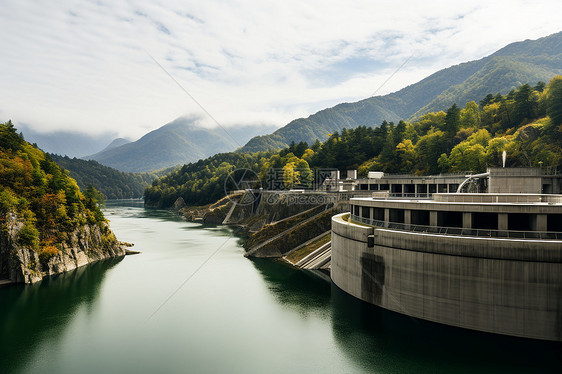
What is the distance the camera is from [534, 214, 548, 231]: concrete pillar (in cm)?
2957

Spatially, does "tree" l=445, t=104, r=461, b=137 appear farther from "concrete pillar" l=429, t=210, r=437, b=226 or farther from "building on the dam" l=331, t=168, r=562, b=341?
"concrete pillar" l=429, t=210, r=437, b=226

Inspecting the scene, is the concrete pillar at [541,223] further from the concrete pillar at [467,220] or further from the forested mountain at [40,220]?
the forested mountain at [40,220]

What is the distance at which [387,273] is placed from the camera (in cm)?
3494

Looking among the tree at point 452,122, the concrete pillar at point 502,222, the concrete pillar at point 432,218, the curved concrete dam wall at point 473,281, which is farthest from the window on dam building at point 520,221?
the tree at point 452,122

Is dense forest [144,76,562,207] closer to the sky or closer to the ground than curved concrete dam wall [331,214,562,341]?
closer to the sky

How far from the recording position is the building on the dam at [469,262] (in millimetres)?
27047

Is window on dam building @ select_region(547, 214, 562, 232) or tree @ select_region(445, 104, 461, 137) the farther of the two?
tree @ select_region(445, 104, 461, 137)

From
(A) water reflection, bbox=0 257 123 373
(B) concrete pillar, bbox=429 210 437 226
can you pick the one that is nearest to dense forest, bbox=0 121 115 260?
(A) water reflection, bbox=0 257 123 373

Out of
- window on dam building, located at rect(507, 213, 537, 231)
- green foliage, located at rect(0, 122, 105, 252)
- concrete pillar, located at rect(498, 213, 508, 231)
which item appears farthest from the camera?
green foliage, located at rect(0, 122, 105, 252)

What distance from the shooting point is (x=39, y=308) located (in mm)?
40000

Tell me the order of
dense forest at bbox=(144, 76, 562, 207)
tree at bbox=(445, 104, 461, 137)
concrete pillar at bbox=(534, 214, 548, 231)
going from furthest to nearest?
1. tree at bbox=(445, 104, 461, 137)
2. dense forest at bbox=(144, 76, 562, 207)
3. concrete pillar at bbox=(534, 214, 548, 231)

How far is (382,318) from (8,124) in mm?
71480

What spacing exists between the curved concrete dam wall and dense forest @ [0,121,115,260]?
48971mm

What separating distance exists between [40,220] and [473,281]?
59.3 metres
